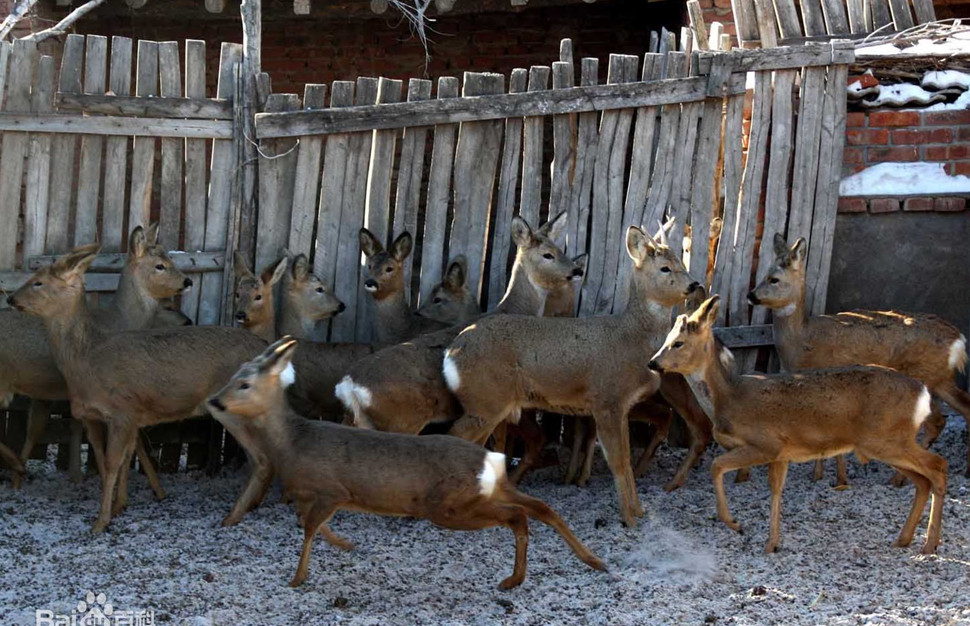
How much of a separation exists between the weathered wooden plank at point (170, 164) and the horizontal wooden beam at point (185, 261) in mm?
153

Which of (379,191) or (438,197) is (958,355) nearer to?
(438,197)

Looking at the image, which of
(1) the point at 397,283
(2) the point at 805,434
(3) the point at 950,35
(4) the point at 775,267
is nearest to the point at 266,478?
(1) the point at 397,283

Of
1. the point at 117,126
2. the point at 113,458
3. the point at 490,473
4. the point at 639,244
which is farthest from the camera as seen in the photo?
the point at 117,126

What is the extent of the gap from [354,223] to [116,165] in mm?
1670

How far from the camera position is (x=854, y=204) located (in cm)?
972

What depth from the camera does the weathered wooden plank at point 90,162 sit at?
30.0ft

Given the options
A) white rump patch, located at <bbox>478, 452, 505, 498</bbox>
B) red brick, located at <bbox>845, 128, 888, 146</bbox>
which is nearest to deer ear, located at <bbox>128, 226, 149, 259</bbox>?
white rump patch, located at <bbox>478, 452, 505, 498</bbox>

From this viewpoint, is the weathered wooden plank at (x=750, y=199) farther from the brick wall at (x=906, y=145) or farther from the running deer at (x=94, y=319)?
the running deer at (x=94, y=319)

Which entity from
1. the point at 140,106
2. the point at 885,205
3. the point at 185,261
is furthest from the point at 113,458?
the point at 885,205

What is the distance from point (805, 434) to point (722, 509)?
0.68 meters

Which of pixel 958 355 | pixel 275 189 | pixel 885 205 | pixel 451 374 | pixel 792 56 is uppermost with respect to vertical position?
pixel 792 56

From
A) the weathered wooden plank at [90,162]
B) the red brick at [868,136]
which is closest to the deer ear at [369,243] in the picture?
the weathered wooden plank at [90,162]

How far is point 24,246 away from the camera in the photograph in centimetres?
912

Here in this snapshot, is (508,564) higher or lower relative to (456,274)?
lower
